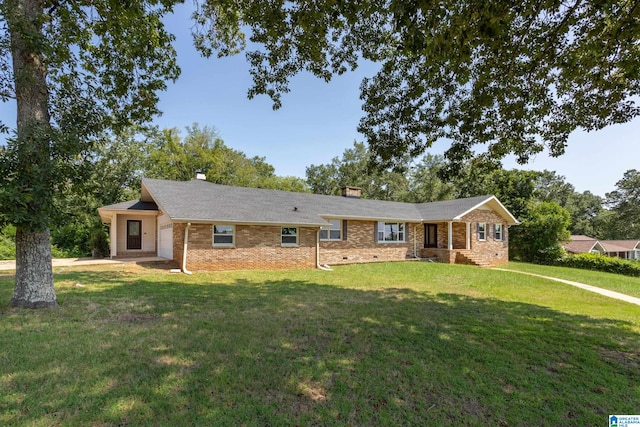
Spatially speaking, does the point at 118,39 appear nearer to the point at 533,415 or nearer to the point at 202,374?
the point at 202,374

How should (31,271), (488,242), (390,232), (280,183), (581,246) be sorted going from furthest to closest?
(280,183) < (581,246) < (488,242) < (390,232) < (31,271)

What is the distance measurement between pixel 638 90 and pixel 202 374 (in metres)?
9.49

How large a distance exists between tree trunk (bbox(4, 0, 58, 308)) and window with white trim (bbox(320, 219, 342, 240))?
13.2m

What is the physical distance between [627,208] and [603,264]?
38617 millimetres

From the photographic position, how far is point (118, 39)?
7328 millimetres

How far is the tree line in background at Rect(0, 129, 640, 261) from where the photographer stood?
69.6 feet

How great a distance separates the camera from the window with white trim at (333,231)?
60.6 feet

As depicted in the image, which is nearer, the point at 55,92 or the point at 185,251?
the point at 55,92

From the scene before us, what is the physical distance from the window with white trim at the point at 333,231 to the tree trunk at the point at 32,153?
43.2ft

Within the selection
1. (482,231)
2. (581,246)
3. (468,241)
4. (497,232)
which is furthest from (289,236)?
(581,246)

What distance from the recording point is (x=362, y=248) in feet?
64.5

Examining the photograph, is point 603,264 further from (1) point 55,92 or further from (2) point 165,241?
(1) point 55,92

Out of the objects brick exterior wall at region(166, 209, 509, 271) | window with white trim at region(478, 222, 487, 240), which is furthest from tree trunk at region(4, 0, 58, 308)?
window with white trim at region(478, 222, 487, 240)

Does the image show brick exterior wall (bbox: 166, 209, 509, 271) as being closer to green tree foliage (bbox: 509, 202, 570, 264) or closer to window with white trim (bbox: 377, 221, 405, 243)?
window with white trim (bbox: 377, 221, 405, 243)
